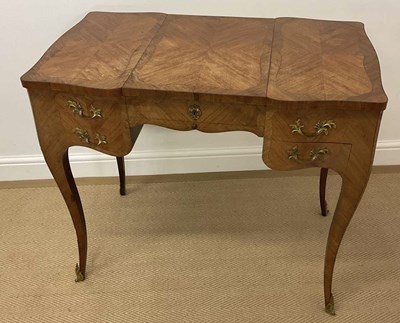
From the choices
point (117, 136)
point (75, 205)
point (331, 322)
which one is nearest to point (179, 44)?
point (117, 136)

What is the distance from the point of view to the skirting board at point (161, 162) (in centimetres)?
183

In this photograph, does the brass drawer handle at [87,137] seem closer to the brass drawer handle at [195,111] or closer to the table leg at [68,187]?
the table leg at [68,187]

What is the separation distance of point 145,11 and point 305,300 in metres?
1.10

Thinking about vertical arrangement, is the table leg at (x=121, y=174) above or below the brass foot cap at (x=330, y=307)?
above

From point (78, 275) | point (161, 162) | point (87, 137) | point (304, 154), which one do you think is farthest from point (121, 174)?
point (304, 154)

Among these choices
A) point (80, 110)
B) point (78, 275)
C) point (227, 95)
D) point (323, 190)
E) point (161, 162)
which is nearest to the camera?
point (227, 95)

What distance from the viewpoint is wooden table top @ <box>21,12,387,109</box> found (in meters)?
0.98

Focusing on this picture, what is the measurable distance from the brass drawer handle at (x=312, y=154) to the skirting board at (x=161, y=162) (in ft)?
2.56

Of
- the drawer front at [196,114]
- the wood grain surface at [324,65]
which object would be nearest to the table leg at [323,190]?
the wood grain surface at [324,65]

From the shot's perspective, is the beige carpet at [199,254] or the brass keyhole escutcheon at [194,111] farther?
the beige carpet at [199,254]

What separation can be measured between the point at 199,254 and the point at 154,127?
1.76 ft

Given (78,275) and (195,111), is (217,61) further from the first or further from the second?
(78,275)

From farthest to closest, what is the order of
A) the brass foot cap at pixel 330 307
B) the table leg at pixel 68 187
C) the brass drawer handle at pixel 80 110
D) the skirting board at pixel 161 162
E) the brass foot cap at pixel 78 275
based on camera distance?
1. the skirting board at pixel 161 162
2. the brass foot cap at pixel 78 275
3. the brass foot cap at pixel 330 307
4. the table leg at pixel 68 187
5. the brass drawer handle at pixel 80 110

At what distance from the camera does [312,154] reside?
1.04m
